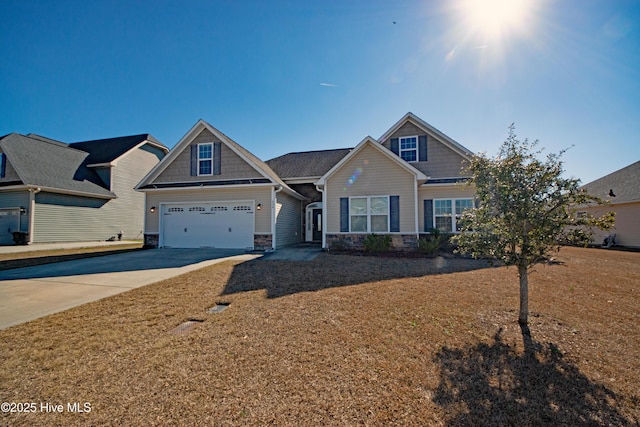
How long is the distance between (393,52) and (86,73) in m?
13.5

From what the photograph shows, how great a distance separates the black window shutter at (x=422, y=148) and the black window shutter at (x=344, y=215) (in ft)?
15.9

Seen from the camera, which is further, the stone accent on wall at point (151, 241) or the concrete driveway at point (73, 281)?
the stone accent on wall at point (151, 241)

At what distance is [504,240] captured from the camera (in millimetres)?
4262

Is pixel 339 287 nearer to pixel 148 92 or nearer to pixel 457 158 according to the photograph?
pixel 457 158

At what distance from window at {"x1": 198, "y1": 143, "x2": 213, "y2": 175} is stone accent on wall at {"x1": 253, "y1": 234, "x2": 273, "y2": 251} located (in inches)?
172

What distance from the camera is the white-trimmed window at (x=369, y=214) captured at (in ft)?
40.7

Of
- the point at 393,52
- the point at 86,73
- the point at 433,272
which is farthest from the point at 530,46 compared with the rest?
the point at 86,73

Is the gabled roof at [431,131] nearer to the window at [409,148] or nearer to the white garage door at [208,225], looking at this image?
the window at [409,148]

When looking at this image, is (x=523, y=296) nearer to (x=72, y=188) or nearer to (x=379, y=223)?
(x=379, y=223)

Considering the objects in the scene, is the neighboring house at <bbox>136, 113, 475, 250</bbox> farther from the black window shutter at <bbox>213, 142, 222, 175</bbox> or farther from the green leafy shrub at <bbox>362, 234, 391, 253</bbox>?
the green leafy shrub at <bbox>362, 234, 391, 253</bbox>

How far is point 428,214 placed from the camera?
43.3 ft

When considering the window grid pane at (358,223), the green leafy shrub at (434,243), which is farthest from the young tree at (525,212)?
the window grid pane at (358,223)

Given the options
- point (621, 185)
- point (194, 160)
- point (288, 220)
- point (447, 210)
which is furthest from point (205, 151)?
point (621, 185)

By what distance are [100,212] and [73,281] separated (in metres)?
15.9
